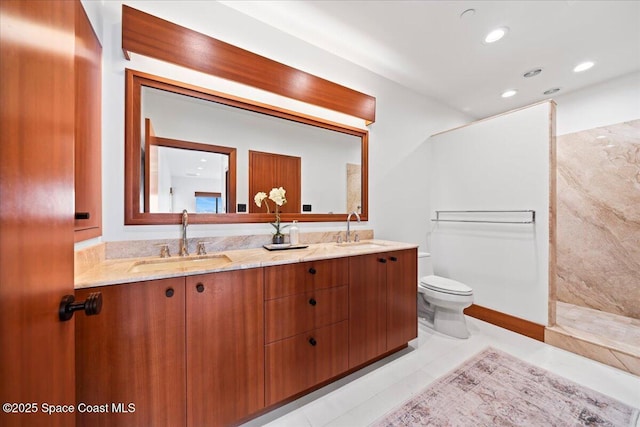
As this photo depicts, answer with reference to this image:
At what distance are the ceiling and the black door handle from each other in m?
2.02

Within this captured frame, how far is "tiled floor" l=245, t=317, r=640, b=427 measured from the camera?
1.42m

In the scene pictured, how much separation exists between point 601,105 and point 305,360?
4.09 m

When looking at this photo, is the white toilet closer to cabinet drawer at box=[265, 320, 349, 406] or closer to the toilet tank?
the toilet tank

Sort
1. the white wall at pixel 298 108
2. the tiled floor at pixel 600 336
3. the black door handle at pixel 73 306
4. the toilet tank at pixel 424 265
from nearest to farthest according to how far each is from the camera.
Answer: the black door handle at pixel 73 306, the white wall at pixel 298 108, the tiled floor at pixel 600 336, the toilet tank at pixel 424 265

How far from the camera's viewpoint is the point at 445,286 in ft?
7.54

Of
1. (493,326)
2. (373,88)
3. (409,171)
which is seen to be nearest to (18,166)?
(373,88)

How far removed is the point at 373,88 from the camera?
2.49 meters

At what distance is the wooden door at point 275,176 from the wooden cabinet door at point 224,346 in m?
0.75

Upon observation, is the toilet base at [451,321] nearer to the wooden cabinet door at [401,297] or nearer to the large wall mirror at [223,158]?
the wooden cabinet door at [401,297]

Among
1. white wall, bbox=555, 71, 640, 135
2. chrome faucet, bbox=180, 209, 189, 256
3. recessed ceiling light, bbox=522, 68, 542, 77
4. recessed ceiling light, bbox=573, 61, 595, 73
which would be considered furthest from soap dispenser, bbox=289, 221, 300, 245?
white wall, bbox=555, 71, 640, 135

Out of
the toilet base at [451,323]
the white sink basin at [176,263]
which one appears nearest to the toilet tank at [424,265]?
the toilet base at [451,323]

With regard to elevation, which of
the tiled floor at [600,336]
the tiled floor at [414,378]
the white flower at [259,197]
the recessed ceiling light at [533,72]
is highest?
the recessed ceiling light at [533,72]

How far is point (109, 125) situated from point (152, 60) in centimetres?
49

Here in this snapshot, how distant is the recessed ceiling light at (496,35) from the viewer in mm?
1951
